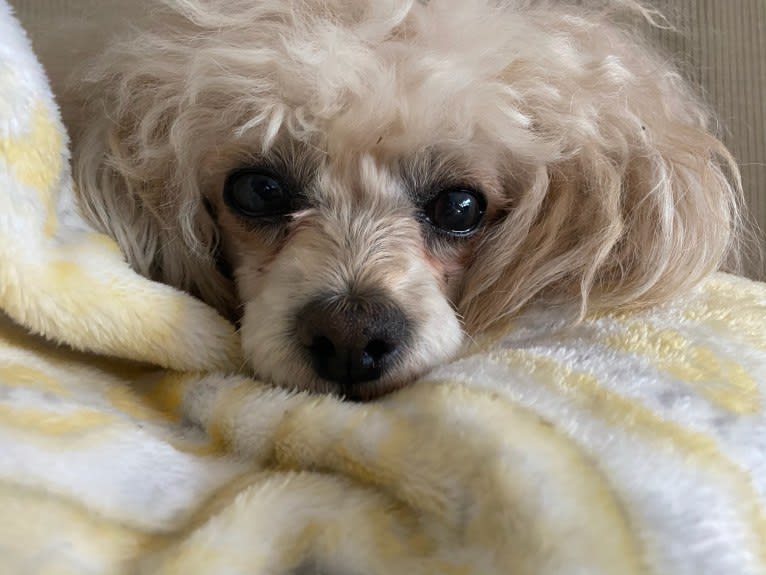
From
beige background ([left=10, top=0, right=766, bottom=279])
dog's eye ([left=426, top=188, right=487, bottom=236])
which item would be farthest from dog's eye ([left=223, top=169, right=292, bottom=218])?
beige background ([left=10, top=0, right=766, bottom=279])

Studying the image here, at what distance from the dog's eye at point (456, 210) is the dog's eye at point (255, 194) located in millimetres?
162

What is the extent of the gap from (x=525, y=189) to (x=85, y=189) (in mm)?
480

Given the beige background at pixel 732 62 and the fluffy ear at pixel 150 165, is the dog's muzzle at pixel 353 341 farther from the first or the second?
the beige background at pixel 732 62

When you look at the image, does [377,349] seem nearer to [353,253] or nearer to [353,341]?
[353,341]

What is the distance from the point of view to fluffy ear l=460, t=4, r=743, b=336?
86cm

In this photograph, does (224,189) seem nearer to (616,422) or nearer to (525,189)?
(525,189)

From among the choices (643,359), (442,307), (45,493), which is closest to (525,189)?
(442,307)

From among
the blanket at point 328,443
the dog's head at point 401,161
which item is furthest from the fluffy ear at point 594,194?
the blanket at point 328,443

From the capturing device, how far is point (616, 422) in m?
0.55

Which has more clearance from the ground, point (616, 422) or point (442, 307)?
point (616, 422)

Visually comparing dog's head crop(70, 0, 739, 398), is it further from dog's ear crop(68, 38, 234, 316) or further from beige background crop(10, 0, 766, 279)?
beige background crop(10, 0, 766, 279)

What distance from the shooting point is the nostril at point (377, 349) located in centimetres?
74

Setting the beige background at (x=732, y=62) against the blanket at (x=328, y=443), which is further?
the beige background at (x=732, y=62)

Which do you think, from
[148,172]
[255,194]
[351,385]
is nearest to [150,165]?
[148,172]
